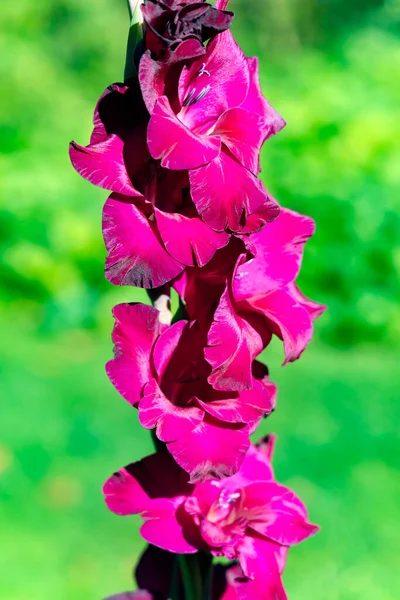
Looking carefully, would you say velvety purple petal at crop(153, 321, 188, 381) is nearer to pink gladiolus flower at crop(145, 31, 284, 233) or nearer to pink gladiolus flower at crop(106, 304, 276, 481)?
pink gladiolus flower at crop(106, 304, 276, 481)

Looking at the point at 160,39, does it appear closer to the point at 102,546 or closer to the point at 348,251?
the point at 102,546

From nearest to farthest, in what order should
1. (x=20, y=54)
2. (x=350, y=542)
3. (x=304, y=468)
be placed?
(x=350, y=542)
(x=304, y=468)
(x=20, y=54)

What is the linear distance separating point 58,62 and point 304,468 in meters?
2.62

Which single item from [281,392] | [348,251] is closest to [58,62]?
[348,251]

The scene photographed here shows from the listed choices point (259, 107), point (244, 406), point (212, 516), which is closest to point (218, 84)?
point (259, 107)

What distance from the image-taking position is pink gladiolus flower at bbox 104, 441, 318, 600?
752 mm

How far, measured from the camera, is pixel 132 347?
72 centimetres

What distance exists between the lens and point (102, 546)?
190cm

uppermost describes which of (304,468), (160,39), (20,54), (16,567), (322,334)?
(20,54)

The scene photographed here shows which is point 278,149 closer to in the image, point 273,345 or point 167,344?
point 273,345

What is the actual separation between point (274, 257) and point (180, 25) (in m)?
0.23

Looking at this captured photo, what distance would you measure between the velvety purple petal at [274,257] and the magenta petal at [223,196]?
101 mm

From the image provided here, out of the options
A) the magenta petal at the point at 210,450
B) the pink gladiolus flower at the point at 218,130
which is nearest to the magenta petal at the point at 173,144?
the pink gladiolus flower at the point at 218,130

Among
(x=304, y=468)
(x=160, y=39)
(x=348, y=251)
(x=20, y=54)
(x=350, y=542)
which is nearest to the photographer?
(x=160, y=39)
